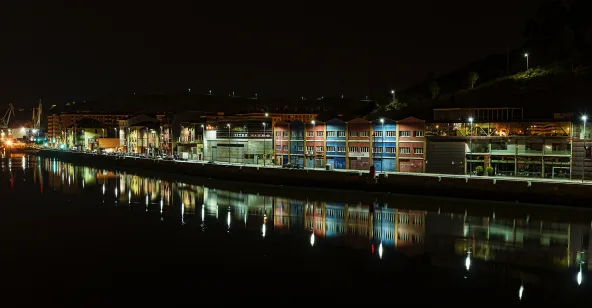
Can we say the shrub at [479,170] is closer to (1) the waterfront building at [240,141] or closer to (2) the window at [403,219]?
(2) the window at [403,219]

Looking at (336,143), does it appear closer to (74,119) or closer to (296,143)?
(296,143)

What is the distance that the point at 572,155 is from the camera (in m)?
32.7

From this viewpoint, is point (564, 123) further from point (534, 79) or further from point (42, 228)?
point (42, 228)

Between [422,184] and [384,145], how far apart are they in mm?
7814

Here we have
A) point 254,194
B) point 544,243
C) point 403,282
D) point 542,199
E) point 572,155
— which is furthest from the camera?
point 254,194

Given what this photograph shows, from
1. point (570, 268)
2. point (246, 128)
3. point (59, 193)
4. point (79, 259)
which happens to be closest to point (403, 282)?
point (570, 268)

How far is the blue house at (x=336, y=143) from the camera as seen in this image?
143 feet

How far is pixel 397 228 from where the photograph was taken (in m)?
24.7

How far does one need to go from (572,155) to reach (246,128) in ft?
97.5

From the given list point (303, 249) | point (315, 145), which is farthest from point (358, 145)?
point (303, 249)

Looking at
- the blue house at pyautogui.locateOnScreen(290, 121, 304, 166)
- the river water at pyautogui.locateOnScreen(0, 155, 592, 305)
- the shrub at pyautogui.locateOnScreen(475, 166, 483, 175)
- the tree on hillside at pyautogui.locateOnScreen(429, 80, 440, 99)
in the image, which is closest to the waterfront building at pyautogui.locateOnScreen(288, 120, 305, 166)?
the blue house at pyautogui.locateOnScreen(290, 121, 304, 166)

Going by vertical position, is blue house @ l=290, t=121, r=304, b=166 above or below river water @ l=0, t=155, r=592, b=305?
above

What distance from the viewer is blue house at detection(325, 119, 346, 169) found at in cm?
4369

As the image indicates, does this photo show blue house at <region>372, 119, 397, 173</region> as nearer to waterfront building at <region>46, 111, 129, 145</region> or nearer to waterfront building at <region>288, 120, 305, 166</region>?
waterfront building at <region>288, 120, 305, 166</region>
